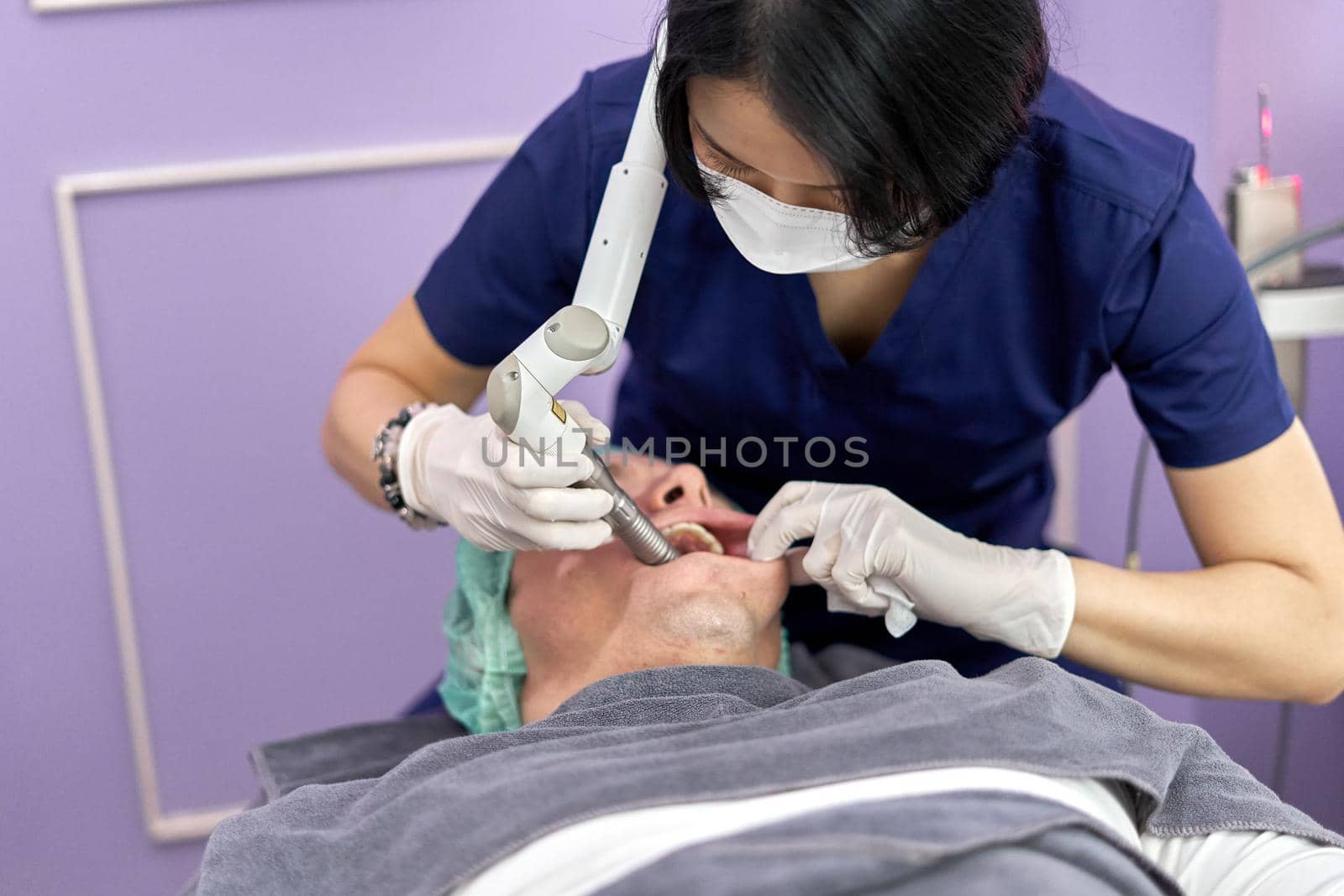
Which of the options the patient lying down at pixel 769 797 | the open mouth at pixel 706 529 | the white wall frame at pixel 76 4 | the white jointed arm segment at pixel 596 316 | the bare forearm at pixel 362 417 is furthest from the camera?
the white wall frame at pixel 76 4

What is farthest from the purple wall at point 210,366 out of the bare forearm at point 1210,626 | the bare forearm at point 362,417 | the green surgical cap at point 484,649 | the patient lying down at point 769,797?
the bare forearm at point 1210,626

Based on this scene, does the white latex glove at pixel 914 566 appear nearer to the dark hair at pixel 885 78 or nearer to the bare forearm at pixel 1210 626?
the bare forearm at pixel 1210 626

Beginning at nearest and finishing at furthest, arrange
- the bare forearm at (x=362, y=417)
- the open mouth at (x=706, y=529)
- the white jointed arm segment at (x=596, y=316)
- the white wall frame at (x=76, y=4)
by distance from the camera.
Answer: the white jointed arm segment at (x=596, y=316)
the open mouth at (x=706, y=529)
the bare forearm at (x=362, y=417)
the white wall frame at (x=76, y=4)

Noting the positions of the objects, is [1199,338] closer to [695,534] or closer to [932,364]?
[932,364]

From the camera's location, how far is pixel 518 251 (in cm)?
133

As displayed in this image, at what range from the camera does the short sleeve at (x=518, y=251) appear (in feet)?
4.26

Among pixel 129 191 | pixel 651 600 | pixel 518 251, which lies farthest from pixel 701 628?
pixel 129 191

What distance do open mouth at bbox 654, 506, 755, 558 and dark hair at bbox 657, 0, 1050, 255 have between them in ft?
1.24

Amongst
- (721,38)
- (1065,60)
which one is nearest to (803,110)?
(721,38)

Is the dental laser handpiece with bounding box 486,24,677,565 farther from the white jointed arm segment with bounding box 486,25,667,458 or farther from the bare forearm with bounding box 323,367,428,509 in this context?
the bare forearm with bounding box 323,367,428,509

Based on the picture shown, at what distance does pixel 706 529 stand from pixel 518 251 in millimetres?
376

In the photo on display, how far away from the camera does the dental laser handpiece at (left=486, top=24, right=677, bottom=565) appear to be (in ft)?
3.17

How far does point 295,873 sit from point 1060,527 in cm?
153

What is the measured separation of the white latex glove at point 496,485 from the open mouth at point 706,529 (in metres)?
0.11
